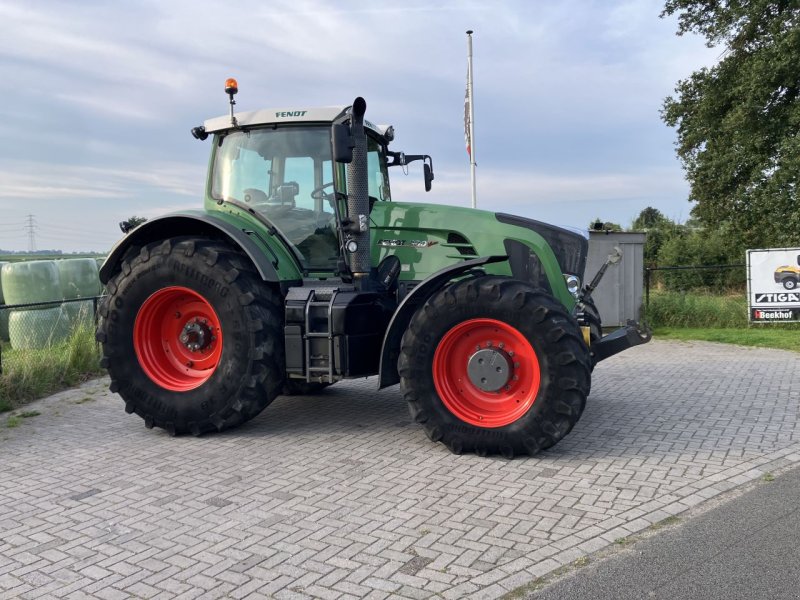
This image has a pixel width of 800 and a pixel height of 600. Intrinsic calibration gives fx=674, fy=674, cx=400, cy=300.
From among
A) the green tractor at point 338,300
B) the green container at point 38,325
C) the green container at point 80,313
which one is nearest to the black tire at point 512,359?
the green tractor at point 338,300

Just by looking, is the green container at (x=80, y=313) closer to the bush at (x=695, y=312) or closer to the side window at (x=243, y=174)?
the side window at (x=243, y=174)

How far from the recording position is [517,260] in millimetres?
5699

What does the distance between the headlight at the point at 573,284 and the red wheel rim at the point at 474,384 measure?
3.86 ft

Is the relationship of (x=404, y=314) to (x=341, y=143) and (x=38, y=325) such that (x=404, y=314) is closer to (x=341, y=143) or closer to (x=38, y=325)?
(x=341, y=143)

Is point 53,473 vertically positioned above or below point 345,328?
below

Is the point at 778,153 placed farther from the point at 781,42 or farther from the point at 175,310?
the point at 175,310

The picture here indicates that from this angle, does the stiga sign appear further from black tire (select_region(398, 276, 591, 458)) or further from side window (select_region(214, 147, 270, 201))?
side window (select_region(214, 147, 270, 201))

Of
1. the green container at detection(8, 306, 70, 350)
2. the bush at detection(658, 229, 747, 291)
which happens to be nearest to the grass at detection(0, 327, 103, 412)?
the green container at detection(8, 306, 70, 350)

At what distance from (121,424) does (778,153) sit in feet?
64.7

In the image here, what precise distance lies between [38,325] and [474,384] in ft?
31.1

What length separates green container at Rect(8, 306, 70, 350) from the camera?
11266 mm

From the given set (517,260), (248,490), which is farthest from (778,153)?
(248,490)

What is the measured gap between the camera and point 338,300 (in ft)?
18.4

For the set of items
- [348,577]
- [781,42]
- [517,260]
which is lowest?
[348,577]
